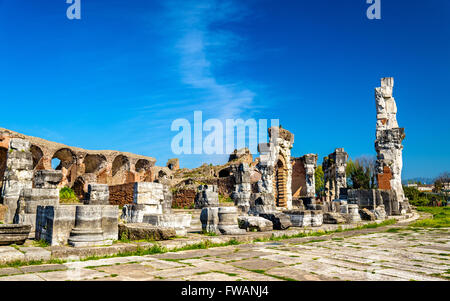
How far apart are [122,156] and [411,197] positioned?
27.1 metres

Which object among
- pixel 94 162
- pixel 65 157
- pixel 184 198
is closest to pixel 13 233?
pixel 184 198

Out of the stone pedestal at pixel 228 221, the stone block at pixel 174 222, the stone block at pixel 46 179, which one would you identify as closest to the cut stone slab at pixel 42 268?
the stone block at pixel 174 222

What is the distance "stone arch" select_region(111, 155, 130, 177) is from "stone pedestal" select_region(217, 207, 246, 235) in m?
28.0

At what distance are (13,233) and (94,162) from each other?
2938cm

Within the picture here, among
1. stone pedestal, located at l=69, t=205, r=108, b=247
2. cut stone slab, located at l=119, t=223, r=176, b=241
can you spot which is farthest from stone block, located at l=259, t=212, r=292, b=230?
stone pedestal, located at l=69, t=205, r=108, b=247

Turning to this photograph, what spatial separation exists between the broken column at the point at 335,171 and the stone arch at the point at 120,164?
19.4m

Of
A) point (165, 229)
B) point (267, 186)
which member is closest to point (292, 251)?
point (165, 229)

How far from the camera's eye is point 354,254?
554 centimetres

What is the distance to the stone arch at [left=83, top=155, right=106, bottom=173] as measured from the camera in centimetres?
3250

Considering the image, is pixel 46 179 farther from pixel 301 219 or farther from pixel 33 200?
pixel 301 219

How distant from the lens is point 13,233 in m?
5.53
